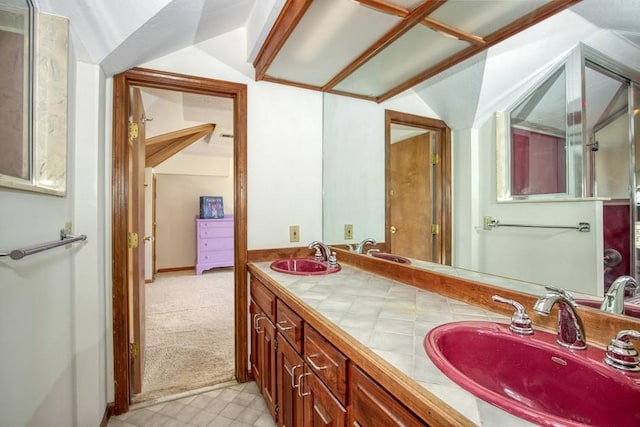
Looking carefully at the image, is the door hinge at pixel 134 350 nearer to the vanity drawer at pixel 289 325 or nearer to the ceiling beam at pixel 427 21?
the vanity drawer at pixel 289 325

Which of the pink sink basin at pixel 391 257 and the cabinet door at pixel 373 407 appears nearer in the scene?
the cabinet door at pixel 373 407

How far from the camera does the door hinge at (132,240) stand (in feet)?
5.70

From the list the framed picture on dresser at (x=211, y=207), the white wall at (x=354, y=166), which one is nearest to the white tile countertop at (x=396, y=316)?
the white wall at (x=354, y=166)

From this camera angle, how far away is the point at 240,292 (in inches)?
75.1

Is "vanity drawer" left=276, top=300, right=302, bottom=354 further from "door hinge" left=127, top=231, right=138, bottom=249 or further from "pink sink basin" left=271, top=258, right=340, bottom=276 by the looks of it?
"door hinge" left=127, top=231, right=138, bottom=249

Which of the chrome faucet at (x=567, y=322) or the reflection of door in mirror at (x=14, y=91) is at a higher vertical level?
the reflection of door in mirror at (x=14, y=91)

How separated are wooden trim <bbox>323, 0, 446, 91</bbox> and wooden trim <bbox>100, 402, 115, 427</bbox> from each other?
Result: 2.40 metres

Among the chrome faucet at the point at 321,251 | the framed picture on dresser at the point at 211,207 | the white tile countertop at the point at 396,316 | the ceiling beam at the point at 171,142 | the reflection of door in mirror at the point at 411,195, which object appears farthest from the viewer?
the framed picture on dresser at the point at 211,207

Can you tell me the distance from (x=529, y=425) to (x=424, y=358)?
23cm

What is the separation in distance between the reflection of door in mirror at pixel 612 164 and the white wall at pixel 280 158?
5.17 ft

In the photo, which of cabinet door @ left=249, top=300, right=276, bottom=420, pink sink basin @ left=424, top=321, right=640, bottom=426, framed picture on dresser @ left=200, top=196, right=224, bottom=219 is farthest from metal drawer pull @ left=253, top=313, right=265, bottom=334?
framed picture on dresser @ left=200, top=196, right=224, bottom=219

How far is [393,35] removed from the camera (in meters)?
1.47

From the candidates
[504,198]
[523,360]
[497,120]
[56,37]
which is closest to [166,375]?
[56,37]

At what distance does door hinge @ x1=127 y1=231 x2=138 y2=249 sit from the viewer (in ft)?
5.70
